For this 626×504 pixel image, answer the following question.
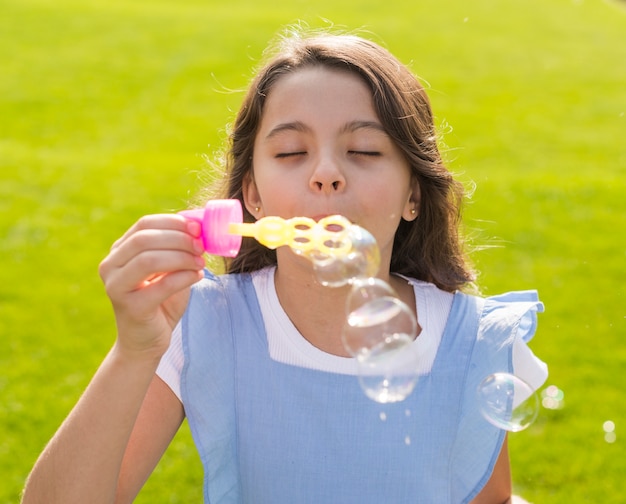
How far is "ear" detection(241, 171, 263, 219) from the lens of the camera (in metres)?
2.00

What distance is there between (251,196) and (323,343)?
0.40 meters

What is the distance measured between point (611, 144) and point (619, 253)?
3.66 metres

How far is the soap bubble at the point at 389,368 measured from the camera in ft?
5.65

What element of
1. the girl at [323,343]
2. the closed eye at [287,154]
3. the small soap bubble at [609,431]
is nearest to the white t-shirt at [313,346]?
the girl at [323,343]

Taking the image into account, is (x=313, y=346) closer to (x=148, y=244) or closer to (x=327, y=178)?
(x=327, y=178)

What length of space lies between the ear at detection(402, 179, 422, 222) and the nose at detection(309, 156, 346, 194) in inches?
15.4

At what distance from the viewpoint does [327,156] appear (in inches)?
67.4

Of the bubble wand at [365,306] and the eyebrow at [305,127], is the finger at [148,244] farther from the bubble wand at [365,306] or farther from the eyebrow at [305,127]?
the eyebrow at [305,127]

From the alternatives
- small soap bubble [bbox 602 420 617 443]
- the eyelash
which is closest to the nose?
the eyelash

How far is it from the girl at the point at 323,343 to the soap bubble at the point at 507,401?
1.7 inches

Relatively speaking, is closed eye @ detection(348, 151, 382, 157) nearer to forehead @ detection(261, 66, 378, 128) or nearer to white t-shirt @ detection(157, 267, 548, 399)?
forehead @ detection(261, 66, 378, 128)

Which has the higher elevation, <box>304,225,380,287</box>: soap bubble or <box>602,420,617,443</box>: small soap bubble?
<box>304,225,380,287</box>: soap bubble

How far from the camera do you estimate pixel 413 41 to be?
45.6 ft

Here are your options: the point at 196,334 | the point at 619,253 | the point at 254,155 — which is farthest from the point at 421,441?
the point at 619,253
